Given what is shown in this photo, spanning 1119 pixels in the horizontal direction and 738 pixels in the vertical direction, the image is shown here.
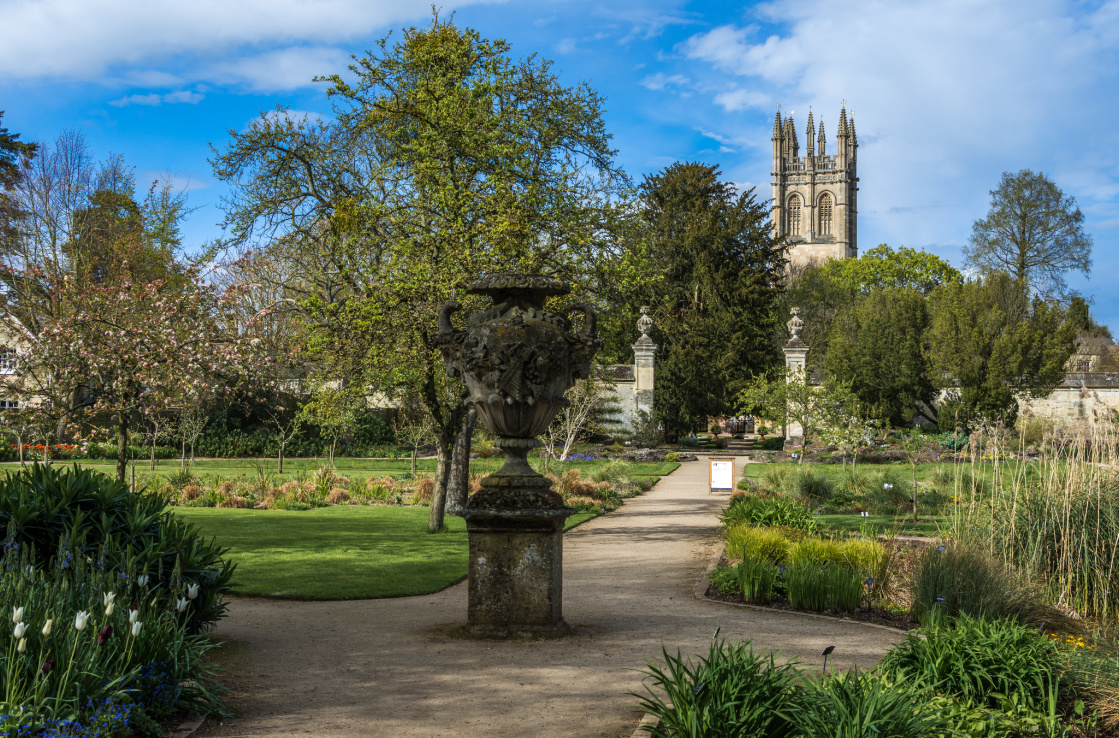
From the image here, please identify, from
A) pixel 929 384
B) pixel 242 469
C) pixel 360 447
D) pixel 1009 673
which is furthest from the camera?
pixel 929 384

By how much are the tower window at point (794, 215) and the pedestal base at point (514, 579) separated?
98211 mm

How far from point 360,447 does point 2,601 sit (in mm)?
27329

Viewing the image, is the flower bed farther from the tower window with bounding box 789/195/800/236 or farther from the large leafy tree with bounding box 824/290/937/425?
the tower window with bounding box 789/195/800/236

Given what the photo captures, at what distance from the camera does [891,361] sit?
36.5 m

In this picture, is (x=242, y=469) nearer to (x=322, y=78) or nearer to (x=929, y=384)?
(x=322, y=78)

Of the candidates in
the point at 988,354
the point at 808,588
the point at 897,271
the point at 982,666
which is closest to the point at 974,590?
the point at 808,588

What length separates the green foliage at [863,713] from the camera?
3.69 meters

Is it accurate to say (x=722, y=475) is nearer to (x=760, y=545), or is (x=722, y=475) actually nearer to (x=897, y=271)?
(x=760, y=545)

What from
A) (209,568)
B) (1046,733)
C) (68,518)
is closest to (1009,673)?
(1046,733)

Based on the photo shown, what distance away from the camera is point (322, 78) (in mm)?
14023

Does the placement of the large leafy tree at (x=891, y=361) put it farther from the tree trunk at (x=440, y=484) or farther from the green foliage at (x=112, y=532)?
the green foliage at (x=112, y=532)

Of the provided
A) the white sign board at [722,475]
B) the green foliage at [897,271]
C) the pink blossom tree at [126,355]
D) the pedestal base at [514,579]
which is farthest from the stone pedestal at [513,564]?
the green foliage at [897,271]

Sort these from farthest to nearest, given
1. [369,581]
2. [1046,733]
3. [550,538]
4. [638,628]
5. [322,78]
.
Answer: [322,78]
[369,581]
[638,628]
[550,538]
[1046,733]

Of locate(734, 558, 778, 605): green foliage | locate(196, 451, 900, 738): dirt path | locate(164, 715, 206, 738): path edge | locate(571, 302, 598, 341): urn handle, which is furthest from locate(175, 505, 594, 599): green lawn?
locate(164, 715, 206, 738): path edge
